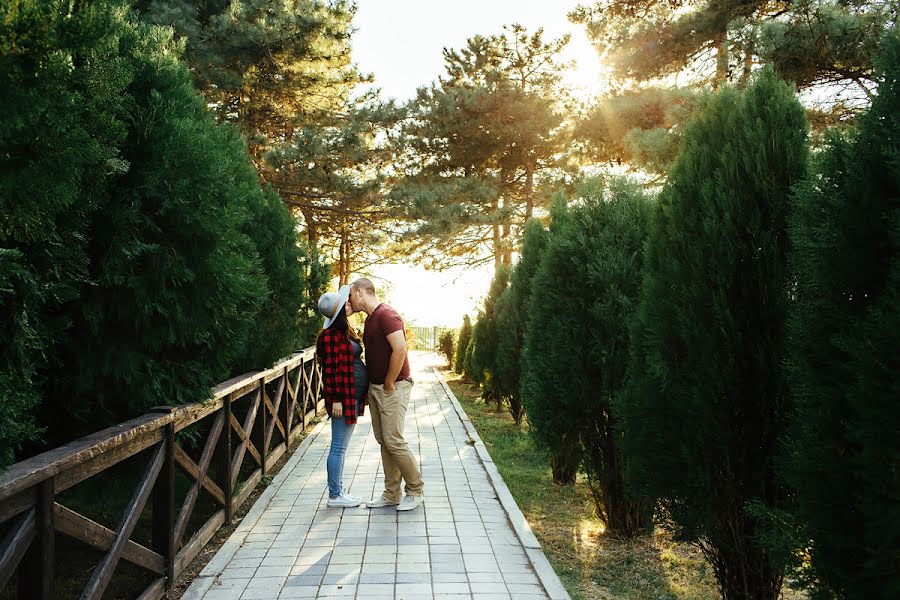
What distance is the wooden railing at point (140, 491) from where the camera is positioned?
105 inches

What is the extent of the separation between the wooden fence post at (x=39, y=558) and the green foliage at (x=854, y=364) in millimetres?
2941

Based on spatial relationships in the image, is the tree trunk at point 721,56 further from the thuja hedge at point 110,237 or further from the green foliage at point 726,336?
the thuja hedge at point 110,237

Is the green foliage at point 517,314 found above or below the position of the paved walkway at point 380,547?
above

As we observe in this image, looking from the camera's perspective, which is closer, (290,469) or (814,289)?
(814,289)

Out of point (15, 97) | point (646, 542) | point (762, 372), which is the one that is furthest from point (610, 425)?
point (15, 97)

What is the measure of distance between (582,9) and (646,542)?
13.2 meters

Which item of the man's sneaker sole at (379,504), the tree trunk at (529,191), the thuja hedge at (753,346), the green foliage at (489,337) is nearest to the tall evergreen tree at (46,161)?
the thuja hedge at (753,346)

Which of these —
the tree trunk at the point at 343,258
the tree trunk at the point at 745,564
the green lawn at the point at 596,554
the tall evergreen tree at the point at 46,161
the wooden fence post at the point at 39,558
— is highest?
the tree trunk at the point at 343,258

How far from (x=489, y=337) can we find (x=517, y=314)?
3576 millimetres

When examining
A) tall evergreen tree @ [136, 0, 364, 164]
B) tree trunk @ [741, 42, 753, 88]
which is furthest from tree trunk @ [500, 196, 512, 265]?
tree trunk @ [741, 42, 753, 88]

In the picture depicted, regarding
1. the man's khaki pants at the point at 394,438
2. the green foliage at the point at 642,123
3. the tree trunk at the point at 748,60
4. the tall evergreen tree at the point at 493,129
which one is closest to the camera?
the man's khaki pants at the point at 394,438

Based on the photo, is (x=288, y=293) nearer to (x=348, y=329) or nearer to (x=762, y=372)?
(x=348, y=329)

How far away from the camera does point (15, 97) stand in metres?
2.34

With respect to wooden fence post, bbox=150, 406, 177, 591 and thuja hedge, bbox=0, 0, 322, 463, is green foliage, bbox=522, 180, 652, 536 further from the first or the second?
wooden fence post, bbox=150, 406, 177, 591
